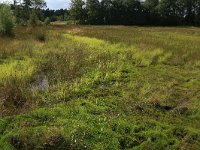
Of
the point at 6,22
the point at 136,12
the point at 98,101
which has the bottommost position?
the point at 98,101

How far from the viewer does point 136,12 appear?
92875mm

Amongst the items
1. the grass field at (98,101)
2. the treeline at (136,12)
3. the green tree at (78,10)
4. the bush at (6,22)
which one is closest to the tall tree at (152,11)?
the treeline at (136,12)

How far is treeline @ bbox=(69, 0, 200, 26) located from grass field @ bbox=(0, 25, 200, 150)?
2636 inches

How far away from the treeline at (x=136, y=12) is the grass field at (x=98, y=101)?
6696cm

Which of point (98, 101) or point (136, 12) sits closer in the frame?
point (98, 101)

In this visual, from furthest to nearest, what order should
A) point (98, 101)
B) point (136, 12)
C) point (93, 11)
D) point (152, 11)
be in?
point (136, 12) → point (93, 11) → point (152, 11) → point (98, 101)

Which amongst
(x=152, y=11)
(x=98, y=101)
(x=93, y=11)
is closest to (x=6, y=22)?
(x=98, y=101)

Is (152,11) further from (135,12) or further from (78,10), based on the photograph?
(78,10)

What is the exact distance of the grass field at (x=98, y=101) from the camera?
1049cm

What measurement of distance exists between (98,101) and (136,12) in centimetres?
8121

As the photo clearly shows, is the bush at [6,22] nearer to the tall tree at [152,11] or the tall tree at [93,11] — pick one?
the tall tree at [93,11]

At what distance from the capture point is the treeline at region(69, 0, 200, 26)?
89375 millimetres

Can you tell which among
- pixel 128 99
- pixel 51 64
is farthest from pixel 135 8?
pixel 128 99

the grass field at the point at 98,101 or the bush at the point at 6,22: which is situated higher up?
the bush at the point at 6,22
